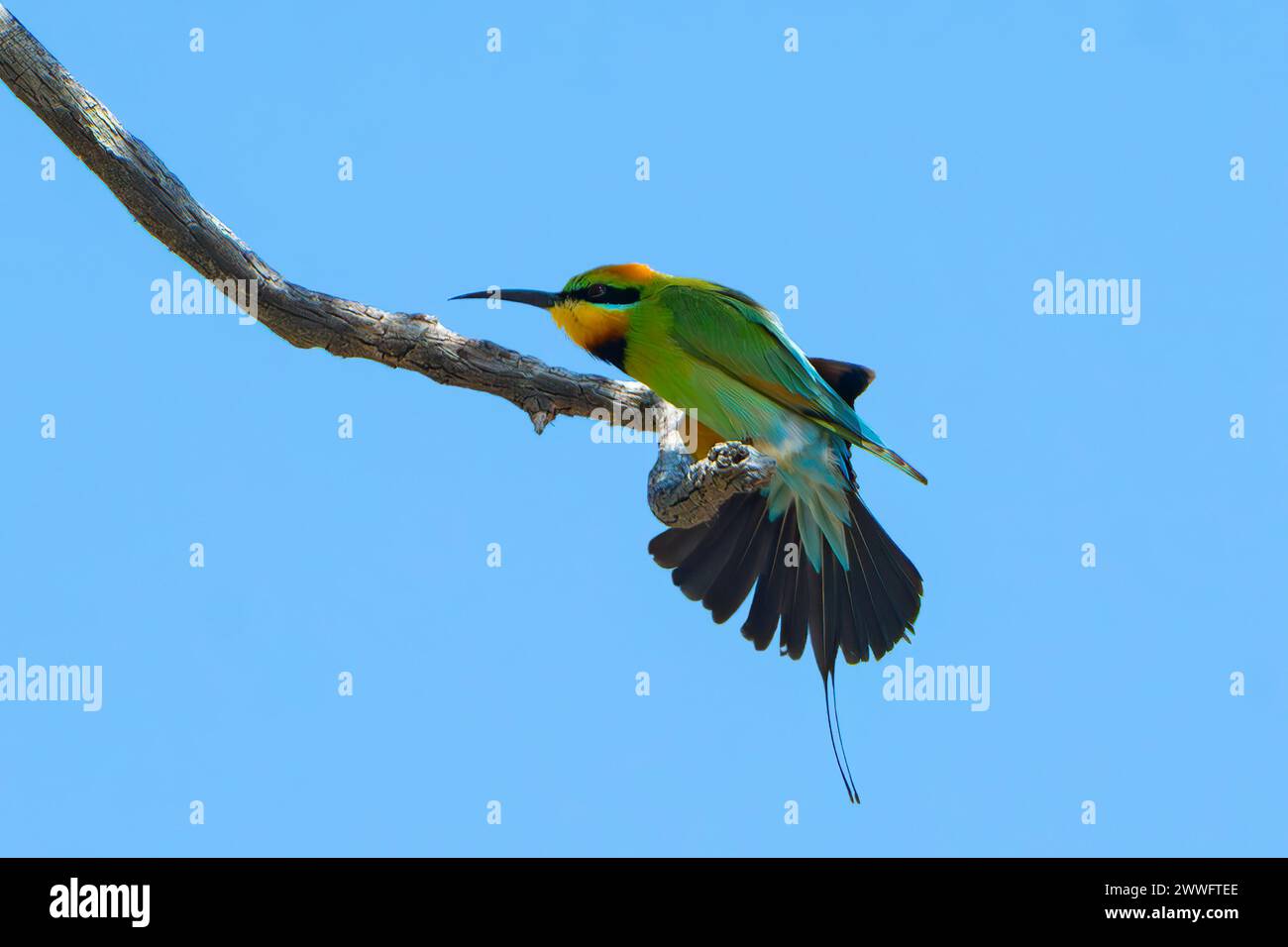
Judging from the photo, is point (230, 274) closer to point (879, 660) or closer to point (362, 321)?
point (362, 321)

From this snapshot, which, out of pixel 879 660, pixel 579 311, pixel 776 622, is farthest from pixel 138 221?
pixel 879 660

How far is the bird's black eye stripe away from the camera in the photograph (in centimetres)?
542

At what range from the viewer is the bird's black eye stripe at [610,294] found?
542 cm

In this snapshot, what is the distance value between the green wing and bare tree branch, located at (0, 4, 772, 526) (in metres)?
0.44

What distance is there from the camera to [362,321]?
477 centimetres

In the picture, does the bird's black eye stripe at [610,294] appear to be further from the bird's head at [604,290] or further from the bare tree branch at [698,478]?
the bare tree branch at [698,478]

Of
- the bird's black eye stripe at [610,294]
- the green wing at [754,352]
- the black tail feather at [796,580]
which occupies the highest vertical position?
the bird's black eye stripe at [610,294]

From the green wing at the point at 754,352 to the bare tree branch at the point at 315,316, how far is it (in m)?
0.44

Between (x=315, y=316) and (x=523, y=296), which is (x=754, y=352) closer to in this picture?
(x=523, y=296)

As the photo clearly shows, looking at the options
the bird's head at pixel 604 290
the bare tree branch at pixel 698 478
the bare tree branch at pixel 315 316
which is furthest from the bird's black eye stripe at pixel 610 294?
the bare tree branch at pixel 698 478

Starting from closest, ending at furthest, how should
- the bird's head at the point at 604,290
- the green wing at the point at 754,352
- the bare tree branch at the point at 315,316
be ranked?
the bare tree branch at the point at 315,316 < the green wing at the point at 754,352 < the bird's head at the point at 604,290

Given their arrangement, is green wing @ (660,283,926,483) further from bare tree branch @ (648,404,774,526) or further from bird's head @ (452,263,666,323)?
bare tree branch @ (648,404,774,526)

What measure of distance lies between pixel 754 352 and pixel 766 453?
16.2 inches

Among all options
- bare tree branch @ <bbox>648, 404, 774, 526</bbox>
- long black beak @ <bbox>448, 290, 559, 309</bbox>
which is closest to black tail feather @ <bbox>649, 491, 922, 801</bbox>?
bare tree branch @ <bbox>648, 404, 774, 526</bbox>
